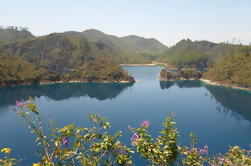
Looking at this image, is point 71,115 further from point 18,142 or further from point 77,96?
point 77,96

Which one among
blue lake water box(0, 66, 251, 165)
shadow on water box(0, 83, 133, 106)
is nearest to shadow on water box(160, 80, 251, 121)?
blue lake water box(0, 66, 251, 165)

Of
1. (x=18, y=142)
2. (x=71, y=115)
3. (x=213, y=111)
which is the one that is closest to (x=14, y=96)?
(x=71, y=115)

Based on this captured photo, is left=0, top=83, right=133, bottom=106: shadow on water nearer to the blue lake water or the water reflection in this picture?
the blue lake water

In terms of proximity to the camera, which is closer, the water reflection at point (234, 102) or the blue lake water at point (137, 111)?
the blue lake water at point (137, 111)

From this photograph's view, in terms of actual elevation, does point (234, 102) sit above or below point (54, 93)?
above

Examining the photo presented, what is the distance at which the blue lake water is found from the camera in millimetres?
78062

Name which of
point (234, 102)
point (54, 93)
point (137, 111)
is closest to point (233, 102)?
point (234, 102)

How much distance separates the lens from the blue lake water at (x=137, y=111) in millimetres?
78062

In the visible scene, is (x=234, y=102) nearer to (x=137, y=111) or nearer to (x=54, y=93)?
(x=137, y=111)

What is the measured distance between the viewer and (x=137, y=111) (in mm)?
116500

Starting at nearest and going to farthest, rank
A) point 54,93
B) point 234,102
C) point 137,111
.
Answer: point 137,111, point 234,102, point 54,93

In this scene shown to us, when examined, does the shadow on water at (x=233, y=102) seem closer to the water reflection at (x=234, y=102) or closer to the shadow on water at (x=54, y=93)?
the water reflection at (x=234, y=102)

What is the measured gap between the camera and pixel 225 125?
98.2 m

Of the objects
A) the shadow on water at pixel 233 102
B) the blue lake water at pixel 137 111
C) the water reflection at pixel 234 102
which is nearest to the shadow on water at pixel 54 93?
the blue lake water at pixel 137 111
